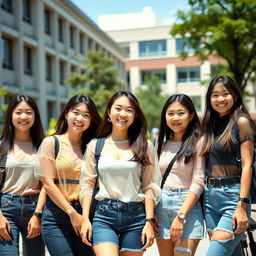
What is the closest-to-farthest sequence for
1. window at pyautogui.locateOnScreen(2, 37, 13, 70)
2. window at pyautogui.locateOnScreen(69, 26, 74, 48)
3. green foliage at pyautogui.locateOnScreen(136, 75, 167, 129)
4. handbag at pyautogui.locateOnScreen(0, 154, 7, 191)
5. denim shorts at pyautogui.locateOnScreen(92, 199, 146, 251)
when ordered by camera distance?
denim shorts at pyautogui.locateOnScreen(92, 199, 146, 251)
handbag at pyautogui.locateOnScreen(0, 154, 7, 191)
window at pyautogui.locateOnScreen(2, 37, 13, 70)
window at pyautogui.locateOnScreen(69, 26, 74, 48)
green foliage at pyautogui.locateOnScreen(136, 75, 167, 129)

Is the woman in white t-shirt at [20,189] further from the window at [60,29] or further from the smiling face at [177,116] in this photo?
the window at [60,29]

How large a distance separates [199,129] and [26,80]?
23.2 m

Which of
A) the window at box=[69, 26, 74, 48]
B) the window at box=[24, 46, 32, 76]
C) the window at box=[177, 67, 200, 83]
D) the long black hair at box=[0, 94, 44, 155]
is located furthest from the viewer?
the window at box=[177, 67, 200, 83]

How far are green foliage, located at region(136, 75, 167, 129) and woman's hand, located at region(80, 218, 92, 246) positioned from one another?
38415 millimetres

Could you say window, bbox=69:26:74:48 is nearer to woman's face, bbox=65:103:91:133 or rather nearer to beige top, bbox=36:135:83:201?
woman's face, bbox=65:103:91:133

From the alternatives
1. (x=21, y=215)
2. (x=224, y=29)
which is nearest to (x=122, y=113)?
(x=21, y=215)

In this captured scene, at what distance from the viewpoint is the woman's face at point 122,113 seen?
3420mm

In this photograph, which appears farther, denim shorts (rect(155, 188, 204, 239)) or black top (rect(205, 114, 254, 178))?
denim shorts (rect(155, 188, 204, 239))

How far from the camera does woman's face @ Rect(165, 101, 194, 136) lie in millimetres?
3662

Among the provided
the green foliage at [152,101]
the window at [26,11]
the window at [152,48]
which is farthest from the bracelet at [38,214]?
the window at [152,48]

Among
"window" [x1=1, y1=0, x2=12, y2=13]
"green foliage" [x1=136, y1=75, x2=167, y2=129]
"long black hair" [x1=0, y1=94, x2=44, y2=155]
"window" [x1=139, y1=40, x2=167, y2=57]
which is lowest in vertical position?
"long black hair" [x1=0, y1=94, x2=44, y2=155]

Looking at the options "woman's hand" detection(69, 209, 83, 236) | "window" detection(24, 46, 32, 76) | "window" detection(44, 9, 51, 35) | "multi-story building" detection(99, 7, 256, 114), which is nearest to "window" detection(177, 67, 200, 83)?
"multi-story building" detection(99, 7, 256, 114)

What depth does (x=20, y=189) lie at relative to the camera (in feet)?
12.2

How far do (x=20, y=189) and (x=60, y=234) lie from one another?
2.06 ft
